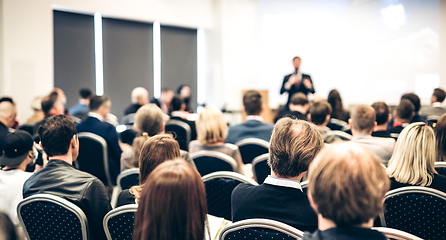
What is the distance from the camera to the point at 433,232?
185cm

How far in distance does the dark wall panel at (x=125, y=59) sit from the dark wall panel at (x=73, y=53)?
1.24 ft

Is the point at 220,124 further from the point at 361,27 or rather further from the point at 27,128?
the point at 361,27

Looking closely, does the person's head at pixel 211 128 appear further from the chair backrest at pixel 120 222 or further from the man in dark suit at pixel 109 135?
the chair backrest at pixel 120 222

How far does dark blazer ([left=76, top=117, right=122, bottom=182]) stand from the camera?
148 inches

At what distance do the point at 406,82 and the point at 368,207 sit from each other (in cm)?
888

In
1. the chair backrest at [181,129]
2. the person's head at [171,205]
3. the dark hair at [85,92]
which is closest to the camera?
the person's head at [171,205]

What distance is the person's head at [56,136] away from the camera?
2002mm

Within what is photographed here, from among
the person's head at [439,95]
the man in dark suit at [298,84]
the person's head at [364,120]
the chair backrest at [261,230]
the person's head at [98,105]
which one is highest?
the man in dark suit at [298,84]

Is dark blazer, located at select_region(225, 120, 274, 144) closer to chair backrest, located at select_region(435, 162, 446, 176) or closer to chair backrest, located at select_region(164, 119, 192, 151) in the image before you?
chair backrest, located at select_region(164, 119, 192, 151)

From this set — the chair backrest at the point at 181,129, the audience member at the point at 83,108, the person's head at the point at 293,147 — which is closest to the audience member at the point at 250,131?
the chair backrest at the point at 181,129

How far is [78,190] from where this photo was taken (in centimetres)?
176

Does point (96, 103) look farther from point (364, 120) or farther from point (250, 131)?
point (364, 120)

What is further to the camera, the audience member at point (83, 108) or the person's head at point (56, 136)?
the audience member at point (83, 108)

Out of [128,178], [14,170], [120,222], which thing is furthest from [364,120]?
[14,170]
